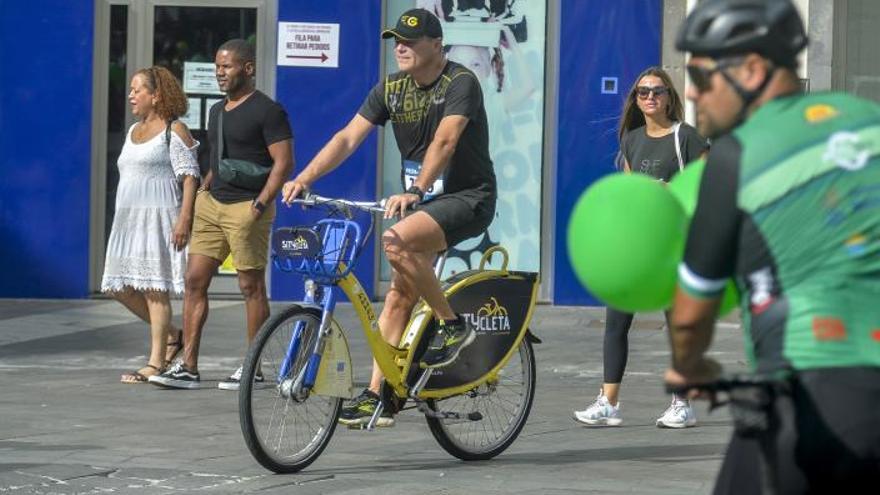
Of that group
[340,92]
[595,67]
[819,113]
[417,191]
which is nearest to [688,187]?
[819,113]

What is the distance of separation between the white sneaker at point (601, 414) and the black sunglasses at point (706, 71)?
5.70m

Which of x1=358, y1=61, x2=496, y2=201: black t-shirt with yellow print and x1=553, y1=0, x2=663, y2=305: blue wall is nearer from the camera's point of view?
x1=358, y1=61, x2=496, y2=201: black t-shirt with yellow print

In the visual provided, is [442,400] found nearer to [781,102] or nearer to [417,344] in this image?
[417,344]

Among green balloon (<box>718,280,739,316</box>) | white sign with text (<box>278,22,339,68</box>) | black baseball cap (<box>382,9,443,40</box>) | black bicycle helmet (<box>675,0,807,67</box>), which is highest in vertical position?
white sign with text (<box>278,22,339,68</box>)

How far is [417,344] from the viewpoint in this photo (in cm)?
784

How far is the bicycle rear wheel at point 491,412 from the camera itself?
801 centimetres

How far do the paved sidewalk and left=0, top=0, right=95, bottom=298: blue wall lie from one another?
8.31 feet

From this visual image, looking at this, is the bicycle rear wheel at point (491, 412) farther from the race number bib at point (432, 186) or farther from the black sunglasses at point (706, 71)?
the black sunglasses at point (706, 71)

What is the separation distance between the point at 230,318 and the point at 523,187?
2652mm

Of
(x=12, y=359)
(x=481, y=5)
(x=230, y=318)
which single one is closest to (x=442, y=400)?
(x=12, y=359)

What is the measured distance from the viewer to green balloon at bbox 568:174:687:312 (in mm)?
3527

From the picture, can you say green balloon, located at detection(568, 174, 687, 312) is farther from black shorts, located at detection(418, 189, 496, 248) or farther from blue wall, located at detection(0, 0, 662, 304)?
blue wall, located at detection(0, 0, 662, 304)

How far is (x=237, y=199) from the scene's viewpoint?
10430 millimetres

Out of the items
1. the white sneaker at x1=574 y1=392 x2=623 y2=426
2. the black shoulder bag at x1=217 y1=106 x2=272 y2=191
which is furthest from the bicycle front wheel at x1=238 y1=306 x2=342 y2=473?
the black shoulder bag at x1=217 y1=106 x2=272 y2=191
